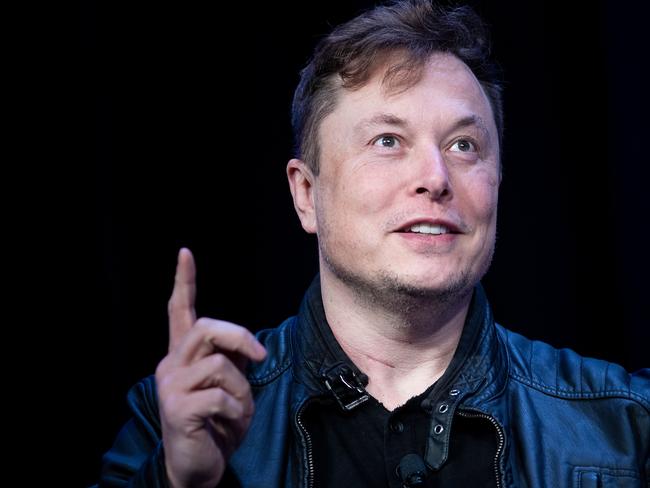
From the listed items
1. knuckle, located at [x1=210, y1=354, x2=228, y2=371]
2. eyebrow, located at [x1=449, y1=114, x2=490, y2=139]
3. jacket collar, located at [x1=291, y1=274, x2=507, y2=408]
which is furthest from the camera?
eyebrow, located at [x1=449, y1=114, x2=490, y2=139]

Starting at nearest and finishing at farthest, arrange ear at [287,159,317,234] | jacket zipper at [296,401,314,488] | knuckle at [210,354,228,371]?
knuckle at [210,354,228,371]
jacket zipper at [296,401,314,488]
ear at [287,159,317,234]

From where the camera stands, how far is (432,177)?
1.90m

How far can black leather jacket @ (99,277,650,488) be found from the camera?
6.04 feet

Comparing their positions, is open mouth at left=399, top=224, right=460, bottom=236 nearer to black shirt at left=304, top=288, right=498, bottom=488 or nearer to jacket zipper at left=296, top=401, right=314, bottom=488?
black shirt at left=304, top=288, right=498, bottom=488

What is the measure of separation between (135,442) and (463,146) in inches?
40.6

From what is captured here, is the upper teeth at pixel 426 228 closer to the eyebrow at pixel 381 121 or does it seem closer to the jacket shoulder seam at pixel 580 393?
the eyebrow at pixel 381 121

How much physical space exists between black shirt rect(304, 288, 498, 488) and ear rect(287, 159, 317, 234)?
1.55ft

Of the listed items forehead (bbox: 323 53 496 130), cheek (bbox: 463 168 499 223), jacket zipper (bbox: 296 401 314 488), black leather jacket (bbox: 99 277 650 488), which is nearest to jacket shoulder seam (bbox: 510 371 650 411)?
black leather jacket (bbox: 99 277 650 488)

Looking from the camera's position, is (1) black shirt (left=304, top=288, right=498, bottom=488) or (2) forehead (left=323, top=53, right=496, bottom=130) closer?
(1) black shirt (left=304, top=288, right=498, bottom=488)

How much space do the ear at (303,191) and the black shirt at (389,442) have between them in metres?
0.47

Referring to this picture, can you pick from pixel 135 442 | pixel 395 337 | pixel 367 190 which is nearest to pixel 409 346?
pixel 395 337

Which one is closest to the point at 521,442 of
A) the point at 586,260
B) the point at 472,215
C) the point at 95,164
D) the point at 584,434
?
the point at 584,434

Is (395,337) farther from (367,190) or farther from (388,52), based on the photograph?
(388,52)

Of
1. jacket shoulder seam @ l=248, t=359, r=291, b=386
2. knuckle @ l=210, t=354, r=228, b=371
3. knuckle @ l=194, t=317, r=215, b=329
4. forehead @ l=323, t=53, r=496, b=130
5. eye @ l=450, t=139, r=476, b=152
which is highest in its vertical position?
forehead @ l=323, t=53, r=496, b=130
